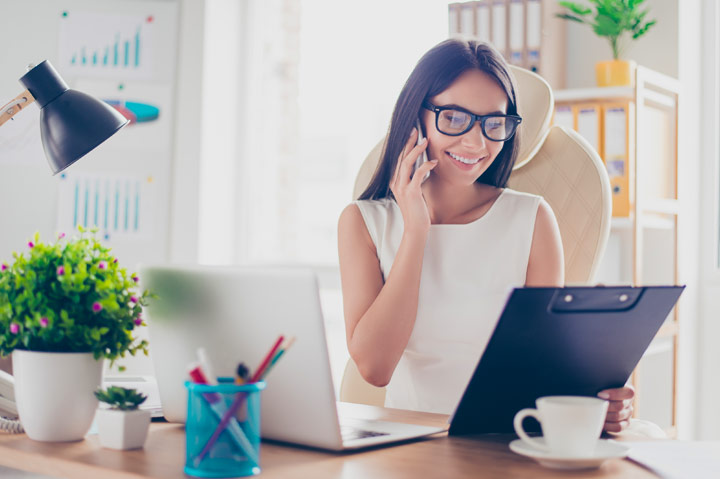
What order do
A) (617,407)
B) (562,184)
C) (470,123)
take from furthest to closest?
(562,184), (470,123), (617,407)

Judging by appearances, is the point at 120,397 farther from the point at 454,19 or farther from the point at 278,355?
the point at 454,19

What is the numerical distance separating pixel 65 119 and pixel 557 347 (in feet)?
2.23

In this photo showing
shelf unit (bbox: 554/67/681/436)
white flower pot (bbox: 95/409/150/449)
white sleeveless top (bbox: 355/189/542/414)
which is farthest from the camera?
shelf unit (bbox: 554/67/681/436)

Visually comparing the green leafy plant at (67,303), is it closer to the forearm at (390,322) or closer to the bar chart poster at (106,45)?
the forearm at (390,322)

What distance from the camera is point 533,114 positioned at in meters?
1.66

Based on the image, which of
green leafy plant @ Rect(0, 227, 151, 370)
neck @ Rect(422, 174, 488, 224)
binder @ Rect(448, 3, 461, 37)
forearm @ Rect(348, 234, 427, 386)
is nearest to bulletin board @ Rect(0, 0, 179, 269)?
binder @ Rect(448, 3, 461, 37)

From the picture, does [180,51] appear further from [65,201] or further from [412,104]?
[412,104]

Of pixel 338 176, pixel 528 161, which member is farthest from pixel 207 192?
pixel 528 161

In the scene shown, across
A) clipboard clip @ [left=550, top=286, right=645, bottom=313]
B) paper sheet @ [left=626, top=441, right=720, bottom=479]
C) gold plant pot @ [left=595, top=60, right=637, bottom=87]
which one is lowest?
paper sheet @ [left=626, top=441, right=720, bottom=479]

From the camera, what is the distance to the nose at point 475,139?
1.40 m

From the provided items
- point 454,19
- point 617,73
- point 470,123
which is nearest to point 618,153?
point 617,73

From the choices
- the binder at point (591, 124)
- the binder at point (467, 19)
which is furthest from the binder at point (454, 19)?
the binder at point (591, 124)

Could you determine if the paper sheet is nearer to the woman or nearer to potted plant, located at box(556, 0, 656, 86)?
the woman

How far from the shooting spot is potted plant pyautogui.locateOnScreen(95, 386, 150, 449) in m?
Result: 0.86
